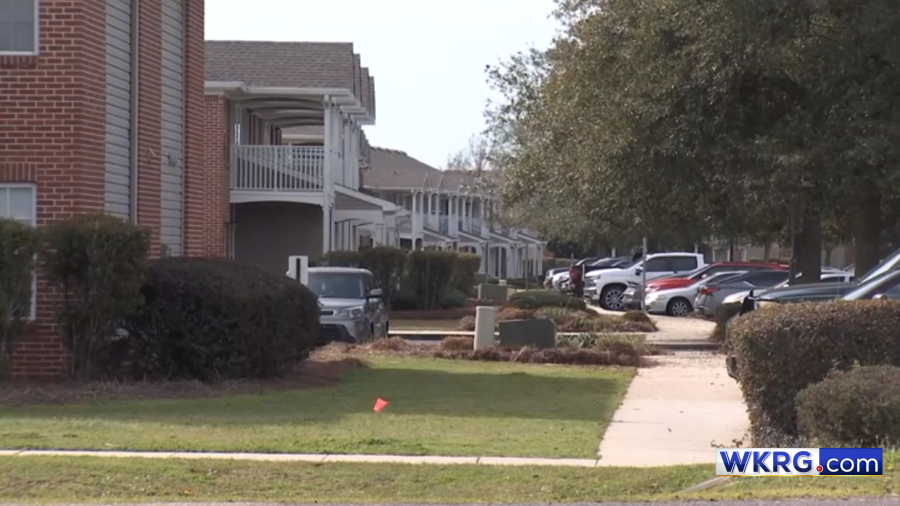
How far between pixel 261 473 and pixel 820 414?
14.5 feet

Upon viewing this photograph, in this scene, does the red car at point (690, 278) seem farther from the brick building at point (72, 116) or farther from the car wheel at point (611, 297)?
the brick building at point (72, 116)

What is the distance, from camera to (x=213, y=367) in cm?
1567

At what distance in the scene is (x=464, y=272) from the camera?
40.3 meters

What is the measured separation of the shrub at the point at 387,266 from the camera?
3422 cm

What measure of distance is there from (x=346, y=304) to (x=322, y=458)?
463 inches

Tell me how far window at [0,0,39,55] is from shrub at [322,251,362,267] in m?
16.1

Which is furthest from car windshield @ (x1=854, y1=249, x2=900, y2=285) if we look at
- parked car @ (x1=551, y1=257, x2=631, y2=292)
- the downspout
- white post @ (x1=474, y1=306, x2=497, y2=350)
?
parked car @ (x1=551, y1=257, x2=631, y2=292)

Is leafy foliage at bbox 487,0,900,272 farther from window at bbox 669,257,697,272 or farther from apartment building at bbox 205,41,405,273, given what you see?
window at bbox 669,257,697,272

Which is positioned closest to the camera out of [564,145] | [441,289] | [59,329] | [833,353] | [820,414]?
[820,414]

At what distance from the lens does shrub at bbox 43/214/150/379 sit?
15.0 m

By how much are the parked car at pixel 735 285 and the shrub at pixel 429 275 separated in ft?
23.2

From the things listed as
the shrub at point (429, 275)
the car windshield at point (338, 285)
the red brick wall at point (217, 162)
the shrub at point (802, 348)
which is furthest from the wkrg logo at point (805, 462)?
the shrub at point (429, 275)

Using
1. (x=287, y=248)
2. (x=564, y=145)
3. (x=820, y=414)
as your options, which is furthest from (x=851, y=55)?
(x=287, y=248)

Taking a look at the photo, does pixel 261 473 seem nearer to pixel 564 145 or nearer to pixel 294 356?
pixel 294 356
